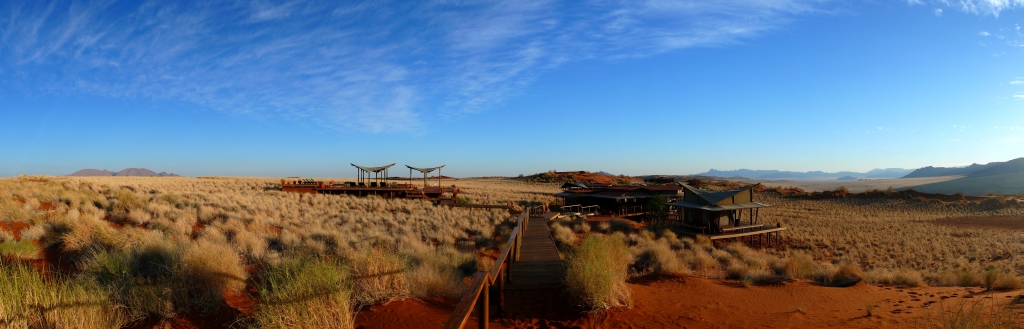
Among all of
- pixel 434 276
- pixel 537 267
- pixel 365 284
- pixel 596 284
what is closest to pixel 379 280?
pixel 365 284

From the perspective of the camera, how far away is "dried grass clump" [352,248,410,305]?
646cm

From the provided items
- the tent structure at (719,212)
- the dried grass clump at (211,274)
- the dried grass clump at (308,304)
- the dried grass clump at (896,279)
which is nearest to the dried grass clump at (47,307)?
the dried grass clump at (211,274)

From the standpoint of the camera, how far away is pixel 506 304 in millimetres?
7496

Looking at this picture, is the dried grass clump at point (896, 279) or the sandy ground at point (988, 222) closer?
the dried grass clump at point (896, 279)

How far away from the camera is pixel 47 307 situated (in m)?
4.76

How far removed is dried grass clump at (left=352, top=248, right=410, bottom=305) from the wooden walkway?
214 cm

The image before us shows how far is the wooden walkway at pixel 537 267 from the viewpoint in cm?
857

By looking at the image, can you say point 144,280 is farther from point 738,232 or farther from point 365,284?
point 738,232

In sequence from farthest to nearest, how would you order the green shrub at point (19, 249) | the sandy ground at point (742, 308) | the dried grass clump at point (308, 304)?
the green shrub at point (19, 249)
the sandy ground at point (742, 308)
the dried grass clump at point (308, 304)

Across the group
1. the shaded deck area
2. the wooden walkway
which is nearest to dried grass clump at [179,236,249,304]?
the wooden walkway

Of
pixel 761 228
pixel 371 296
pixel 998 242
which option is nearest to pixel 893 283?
pixel 371 296

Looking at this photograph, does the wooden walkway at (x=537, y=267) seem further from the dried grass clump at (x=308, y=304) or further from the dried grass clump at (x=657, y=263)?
the dried grass clump at (x=308, y=304)

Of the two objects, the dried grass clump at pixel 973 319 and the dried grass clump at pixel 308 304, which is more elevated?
the dried grass clump at pixel 308 304

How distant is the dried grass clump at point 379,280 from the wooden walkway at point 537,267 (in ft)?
7.01
